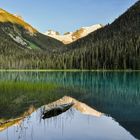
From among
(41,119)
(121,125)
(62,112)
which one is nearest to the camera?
(121,125)

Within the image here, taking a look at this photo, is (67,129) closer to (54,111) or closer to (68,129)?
(68,129)

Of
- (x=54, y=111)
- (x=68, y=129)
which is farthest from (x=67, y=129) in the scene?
(x=54, y=111)

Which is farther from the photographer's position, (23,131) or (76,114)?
(76,114)

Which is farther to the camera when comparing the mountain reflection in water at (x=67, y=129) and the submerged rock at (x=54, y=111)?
→ the submerged rock at (x=54, y=111)

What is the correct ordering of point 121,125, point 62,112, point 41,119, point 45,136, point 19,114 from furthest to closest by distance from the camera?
point 62,112 < point 19,114 < point 41,119 < point 121,125 < point 45,136

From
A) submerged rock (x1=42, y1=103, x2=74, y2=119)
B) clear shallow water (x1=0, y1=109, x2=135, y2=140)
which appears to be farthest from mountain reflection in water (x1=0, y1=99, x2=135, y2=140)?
submerged rock (x1=42, y1=103, x2=74, y2=119)

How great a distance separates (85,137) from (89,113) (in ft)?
39.7

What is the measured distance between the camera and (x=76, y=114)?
1502 inches

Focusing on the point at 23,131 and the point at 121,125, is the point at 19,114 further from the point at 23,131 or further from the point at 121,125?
the point at 121,125

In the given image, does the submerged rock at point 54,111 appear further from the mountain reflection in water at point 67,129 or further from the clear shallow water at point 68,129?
the clear shallow water at point 68,129

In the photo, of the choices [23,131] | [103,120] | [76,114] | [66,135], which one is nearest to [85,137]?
[66,135]

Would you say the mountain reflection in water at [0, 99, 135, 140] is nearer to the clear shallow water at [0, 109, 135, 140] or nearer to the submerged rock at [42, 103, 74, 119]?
the clear shallow water at [0, 109, 135, 140]

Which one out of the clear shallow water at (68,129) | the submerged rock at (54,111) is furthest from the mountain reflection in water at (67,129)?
the submerged rock at (54,111)

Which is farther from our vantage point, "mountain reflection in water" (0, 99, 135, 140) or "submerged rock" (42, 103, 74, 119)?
"submerged rock" (42, 103, 74, 119)
